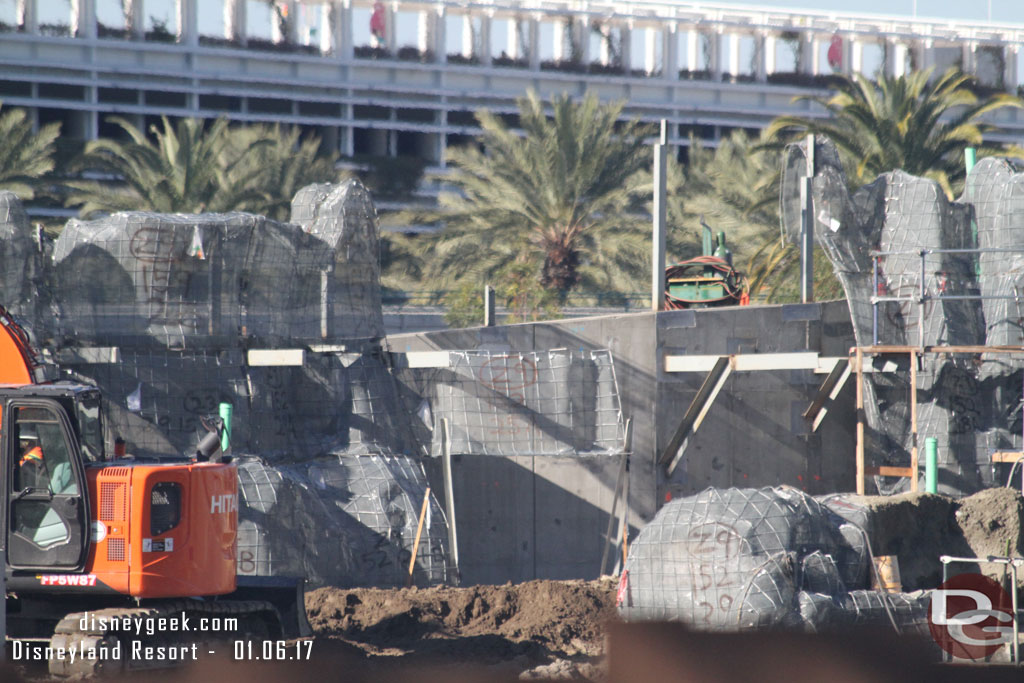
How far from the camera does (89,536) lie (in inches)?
364

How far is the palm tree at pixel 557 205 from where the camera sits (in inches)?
1229

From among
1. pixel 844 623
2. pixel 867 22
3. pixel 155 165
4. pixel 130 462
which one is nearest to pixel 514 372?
pixel 844 623

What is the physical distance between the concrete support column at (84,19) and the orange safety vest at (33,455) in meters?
43.6

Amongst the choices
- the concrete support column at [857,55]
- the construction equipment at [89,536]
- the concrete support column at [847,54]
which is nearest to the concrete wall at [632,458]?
the construction equipment at [89,536]

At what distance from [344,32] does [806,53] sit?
2345cm

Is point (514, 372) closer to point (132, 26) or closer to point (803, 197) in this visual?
point (803, 197)

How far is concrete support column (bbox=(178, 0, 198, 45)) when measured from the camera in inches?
2006

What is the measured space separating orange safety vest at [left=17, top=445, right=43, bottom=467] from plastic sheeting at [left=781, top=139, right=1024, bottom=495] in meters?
10.9

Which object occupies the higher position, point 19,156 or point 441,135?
point 441,135

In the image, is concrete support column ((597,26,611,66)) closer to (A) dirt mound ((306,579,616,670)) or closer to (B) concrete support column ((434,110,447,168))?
(B) concrete support column ((434,110,447,168))

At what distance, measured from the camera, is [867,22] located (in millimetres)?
63250

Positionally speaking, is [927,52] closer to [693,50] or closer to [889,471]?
[693,50]

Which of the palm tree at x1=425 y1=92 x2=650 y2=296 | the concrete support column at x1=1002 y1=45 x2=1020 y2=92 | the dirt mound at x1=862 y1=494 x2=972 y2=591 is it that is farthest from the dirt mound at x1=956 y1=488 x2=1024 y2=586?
the concrete support column at x1=1002 y1=45 x2=1020 y2=92

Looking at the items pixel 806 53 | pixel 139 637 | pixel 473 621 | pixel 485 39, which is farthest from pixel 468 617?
pixel 806 53
